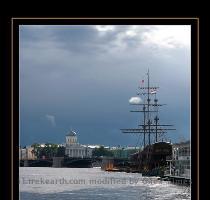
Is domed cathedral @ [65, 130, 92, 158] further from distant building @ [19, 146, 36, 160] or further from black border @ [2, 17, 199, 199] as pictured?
black border @ [2, 17, 199, 199]

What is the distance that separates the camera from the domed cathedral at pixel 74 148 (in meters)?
10.7

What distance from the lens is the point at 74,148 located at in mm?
10570

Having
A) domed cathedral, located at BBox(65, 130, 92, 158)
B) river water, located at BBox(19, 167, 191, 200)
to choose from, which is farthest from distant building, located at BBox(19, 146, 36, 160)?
river water, located at BBox(19, 167, 191, 200)

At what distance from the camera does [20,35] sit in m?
1.58

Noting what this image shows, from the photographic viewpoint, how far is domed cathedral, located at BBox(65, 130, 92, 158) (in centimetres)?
1072

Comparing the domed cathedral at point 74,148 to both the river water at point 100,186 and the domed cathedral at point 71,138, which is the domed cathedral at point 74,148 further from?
the river water at point 100,186

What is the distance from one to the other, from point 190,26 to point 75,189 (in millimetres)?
18370

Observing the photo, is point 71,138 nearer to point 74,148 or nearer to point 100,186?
point 74,148
